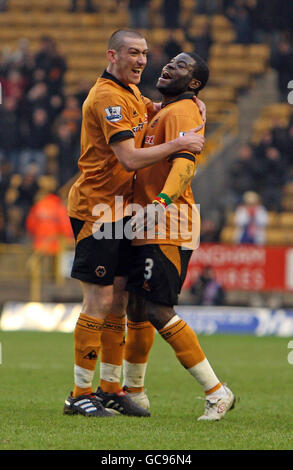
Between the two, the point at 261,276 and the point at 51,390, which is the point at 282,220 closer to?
the point at 261,276

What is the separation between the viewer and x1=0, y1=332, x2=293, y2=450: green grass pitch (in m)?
5.00

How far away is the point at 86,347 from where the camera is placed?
6160 millimetres

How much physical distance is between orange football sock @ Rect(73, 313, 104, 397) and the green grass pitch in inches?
9.4

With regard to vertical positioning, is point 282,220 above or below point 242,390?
above

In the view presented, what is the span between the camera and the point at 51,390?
299 inches

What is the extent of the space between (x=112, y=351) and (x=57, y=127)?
1382 centimetres

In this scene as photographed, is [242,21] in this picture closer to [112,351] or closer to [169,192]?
[112,351]

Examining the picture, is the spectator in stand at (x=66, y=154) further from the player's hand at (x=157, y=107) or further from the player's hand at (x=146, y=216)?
the player's hand at (x=146, y=216)

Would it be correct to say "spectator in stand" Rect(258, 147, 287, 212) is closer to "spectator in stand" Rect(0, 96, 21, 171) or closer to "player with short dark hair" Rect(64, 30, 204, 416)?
"spectator in stand" Rect(0, 96, 21, 171)

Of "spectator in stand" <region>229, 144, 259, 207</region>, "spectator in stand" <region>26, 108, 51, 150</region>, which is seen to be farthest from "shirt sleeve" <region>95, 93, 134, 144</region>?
"spectator in stand" <region>26, 108, 51, 150</region>

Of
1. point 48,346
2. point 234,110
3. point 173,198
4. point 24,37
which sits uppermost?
point 24,37
